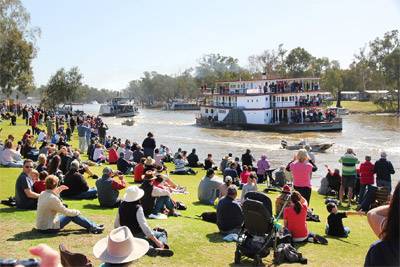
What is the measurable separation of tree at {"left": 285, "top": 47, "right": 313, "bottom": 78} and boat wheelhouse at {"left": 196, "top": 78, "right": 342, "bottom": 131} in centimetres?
6465

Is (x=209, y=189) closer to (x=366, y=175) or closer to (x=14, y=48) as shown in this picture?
(x=366, y=175)

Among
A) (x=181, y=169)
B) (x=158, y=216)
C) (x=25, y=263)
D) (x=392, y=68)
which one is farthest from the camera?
(x=392, y=68)

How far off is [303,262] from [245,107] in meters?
51.2

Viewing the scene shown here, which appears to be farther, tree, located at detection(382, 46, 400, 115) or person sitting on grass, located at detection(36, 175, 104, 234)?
tree, located at detection(382, 46, 400, 115)

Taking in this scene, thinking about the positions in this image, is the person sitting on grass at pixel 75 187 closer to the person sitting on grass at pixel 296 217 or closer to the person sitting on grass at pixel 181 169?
the person sitting on grass at pixel 296 217

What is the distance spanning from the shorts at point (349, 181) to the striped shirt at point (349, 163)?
0.10m

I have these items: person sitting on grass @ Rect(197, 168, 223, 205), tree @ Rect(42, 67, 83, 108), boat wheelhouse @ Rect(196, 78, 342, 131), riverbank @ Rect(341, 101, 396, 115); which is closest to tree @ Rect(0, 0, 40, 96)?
tree @ Rect(42, 67, 83, 108)

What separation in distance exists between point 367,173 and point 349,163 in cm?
78

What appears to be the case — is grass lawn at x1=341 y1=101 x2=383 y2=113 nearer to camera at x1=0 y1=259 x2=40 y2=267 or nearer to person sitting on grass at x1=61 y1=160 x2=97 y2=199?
person sitting on grass at x1=61 y1=160 x2=97 y2=199

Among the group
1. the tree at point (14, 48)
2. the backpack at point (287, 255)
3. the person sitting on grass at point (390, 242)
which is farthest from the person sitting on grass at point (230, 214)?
the tree at point (14, 48)

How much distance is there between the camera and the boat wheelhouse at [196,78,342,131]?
54550mm

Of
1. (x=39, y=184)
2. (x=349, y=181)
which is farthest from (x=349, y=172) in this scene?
(x=39, y=184)

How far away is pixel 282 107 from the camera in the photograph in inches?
2208

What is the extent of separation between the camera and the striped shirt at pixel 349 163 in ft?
49.4
